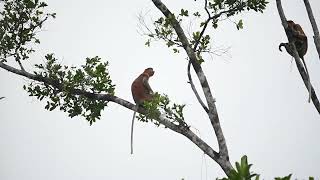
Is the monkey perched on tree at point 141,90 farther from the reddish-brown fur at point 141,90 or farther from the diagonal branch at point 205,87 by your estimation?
the diagonal branch at point 205,87

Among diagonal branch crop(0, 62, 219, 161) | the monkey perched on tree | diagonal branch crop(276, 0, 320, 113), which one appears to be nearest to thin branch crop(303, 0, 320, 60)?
diagonal branch crop(276, 0, 320, 113)

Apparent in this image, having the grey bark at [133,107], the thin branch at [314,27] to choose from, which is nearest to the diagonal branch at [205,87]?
the grey bark at [133,107]

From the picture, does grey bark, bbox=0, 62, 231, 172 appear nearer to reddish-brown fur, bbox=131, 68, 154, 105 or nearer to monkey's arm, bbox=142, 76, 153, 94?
reddish-brown fur, bbox=131, 68, 154, 105

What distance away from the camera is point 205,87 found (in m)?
5.66

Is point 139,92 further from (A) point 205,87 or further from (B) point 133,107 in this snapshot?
(A) point 205,87

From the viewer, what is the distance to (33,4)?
22.3 ft

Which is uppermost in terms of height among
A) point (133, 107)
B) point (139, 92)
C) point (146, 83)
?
point (146, 83)

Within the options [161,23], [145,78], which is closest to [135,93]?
[145,78]

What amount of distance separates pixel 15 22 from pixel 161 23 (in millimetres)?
2620

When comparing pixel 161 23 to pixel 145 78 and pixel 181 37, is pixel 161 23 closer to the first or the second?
pixel 181 37

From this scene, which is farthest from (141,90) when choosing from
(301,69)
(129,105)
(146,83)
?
(301,69)

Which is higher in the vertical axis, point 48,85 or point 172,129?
point 48,85

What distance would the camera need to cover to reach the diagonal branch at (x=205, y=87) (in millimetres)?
5230

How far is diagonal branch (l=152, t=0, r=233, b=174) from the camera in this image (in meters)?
5.23
